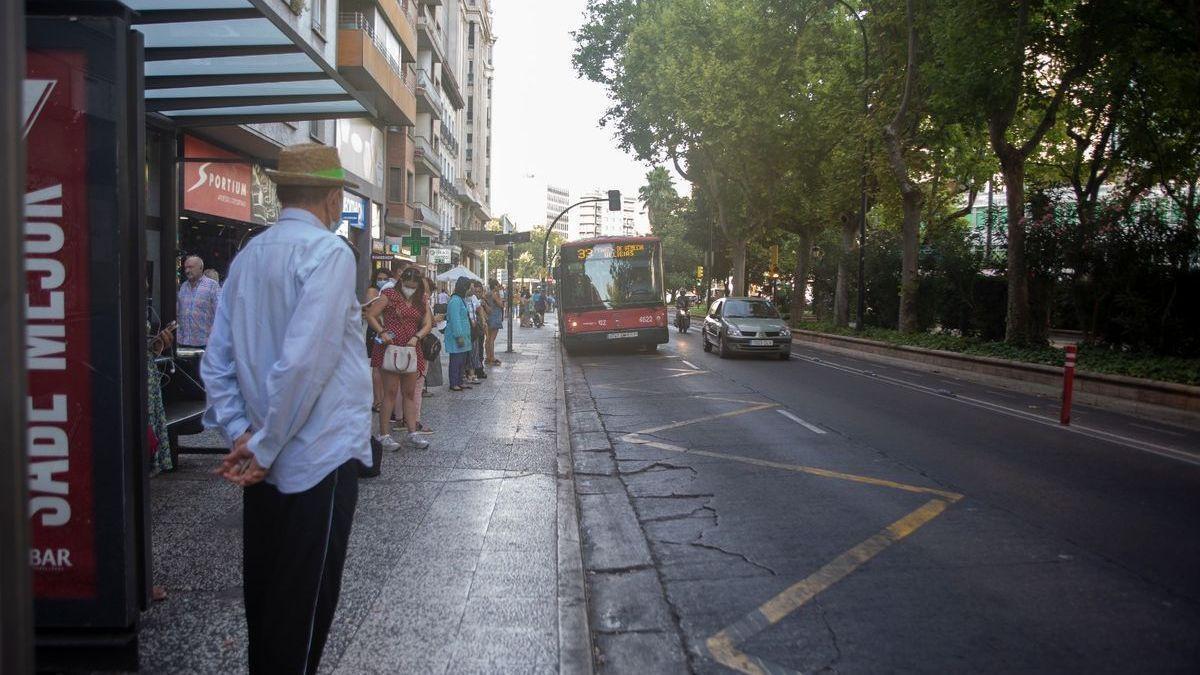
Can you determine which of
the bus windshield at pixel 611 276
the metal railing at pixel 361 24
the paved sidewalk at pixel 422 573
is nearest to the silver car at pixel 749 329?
the bus windshield at pixel 611 276

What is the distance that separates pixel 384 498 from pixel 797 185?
99.2 ft

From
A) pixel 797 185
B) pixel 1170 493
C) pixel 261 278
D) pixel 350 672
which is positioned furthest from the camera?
pixel 797 185

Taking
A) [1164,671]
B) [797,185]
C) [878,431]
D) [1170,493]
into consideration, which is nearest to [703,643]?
[1164,671]

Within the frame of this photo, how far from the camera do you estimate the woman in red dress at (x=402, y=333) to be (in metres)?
8.66

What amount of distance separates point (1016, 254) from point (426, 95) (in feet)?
92.7

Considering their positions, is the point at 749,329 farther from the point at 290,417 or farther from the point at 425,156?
the point at 425,156

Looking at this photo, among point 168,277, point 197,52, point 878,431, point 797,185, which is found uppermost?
point 797,185

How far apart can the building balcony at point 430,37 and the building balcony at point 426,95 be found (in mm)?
1220

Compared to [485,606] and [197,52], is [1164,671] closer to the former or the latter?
[485,606]

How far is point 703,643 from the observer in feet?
13.2

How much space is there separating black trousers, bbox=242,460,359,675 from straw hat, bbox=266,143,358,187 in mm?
945

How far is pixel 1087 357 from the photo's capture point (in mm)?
17109

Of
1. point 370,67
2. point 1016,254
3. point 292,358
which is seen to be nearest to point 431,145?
point 370,67

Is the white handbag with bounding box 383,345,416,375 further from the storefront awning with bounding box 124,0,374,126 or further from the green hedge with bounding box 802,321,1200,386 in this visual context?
the green hedge with bounding box 802,321,1200,386
